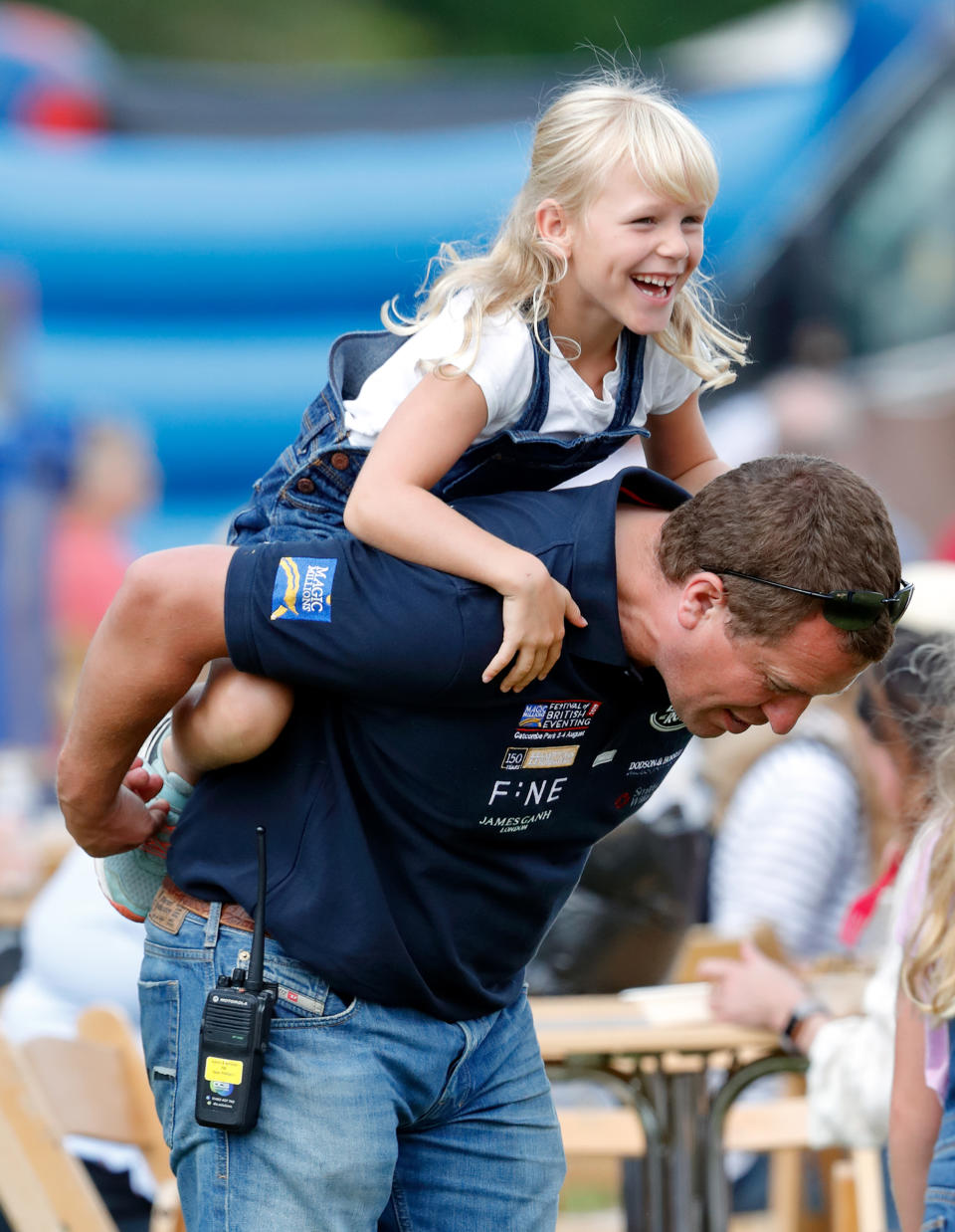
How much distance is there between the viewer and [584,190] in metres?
2.04

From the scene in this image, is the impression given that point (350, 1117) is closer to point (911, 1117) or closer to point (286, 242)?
point (911, 1117)

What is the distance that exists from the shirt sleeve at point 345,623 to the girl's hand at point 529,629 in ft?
0.10

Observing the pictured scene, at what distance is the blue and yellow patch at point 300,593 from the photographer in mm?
1592

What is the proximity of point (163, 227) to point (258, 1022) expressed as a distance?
8960 millimetres

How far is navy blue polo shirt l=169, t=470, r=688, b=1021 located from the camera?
62.9 inches

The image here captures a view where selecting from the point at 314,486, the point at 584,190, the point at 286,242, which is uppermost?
the point at 286,242

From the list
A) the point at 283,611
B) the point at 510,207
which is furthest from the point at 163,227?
the point at 283,611

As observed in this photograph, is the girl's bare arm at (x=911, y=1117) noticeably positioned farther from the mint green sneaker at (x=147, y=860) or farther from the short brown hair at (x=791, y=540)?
the mint green sneaker at (x=147, y=860)

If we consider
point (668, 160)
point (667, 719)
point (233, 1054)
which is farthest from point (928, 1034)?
point (668, 160)

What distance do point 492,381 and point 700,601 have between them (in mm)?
414

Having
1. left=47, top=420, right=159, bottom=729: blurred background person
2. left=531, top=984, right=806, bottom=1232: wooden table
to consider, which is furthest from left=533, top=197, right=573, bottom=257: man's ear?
left=47, top=420, right=159, bottom=729: blurred background person

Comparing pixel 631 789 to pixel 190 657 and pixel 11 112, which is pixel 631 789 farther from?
pixel 11 112

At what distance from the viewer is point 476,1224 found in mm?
1764

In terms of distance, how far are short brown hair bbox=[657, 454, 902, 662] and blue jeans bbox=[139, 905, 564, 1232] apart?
0.60 metres
